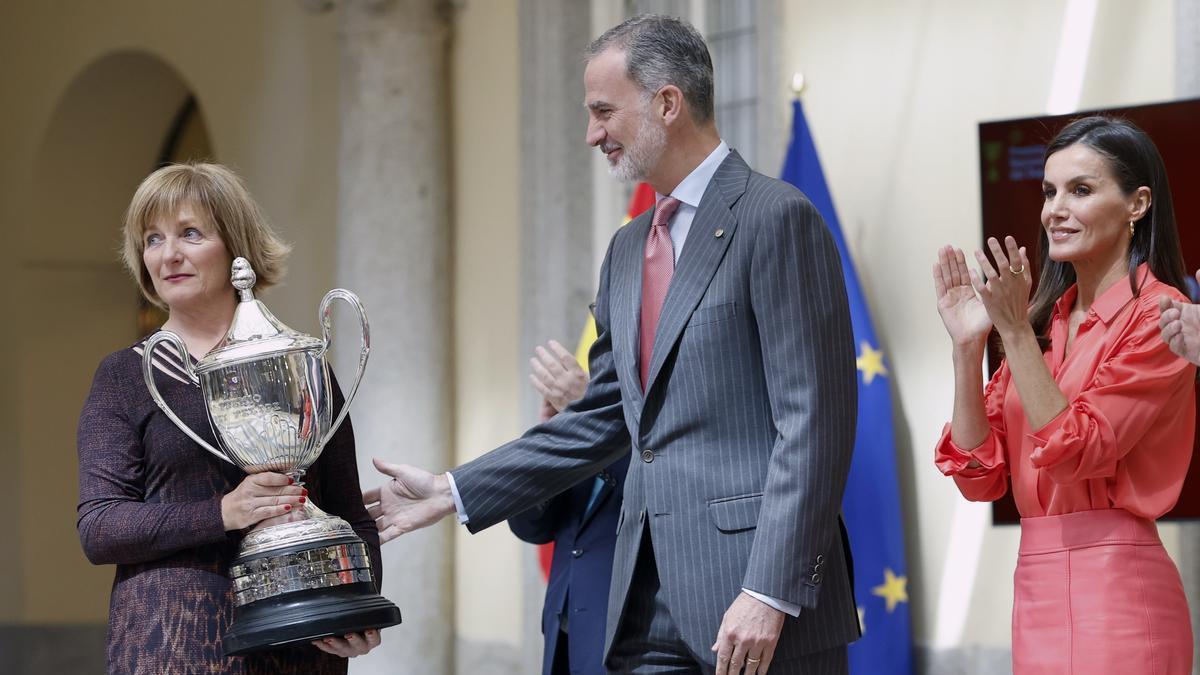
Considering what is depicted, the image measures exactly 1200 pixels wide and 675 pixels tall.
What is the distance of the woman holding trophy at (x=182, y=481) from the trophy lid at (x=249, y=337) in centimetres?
7

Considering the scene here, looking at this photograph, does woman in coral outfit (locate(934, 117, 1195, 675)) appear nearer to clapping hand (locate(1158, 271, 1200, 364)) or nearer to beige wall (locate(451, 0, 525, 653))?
clapping hand (locate(1158, 271, 1200, 364))

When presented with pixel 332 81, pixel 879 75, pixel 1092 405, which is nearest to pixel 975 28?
pixel 879 75

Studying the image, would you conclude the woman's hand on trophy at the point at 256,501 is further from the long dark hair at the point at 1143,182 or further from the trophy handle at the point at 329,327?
the long dark hair at the point at 1143,182

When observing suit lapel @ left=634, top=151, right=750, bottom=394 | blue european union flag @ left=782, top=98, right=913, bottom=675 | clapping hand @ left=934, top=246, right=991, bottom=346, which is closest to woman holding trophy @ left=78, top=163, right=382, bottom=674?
suit lapel @ left=634, top=151, right=750, bottom=394

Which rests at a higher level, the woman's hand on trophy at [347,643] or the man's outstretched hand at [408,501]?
the man's outstretched hand at [408,501]

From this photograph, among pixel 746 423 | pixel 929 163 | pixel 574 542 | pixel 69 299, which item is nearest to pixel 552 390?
pixel 574 542

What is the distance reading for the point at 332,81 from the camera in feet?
26.9

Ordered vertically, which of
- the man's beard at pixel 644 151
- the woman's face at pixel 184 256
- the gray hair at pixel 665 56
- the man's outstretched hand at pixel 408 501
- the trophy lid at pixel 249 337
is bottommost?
the man's outstretched hand at pixel 408 501

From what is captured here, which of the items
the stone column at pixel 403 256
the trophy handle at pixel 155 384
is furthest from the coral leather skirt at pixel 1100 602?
the stone column at pixel 403 256

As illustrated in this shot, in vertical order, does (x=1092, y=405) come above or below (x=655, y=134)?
below

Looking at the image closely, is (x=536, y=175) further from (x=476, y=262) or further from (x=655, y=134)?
(x=655, y=134)

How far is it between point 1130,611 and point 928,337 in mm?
2543

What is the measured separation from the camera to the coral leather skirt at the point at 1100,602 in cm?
280

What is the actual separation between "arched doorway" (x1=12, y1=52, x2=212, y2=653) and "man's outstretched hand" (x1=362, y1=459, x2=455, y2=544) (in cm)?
642
